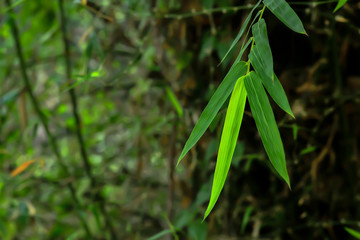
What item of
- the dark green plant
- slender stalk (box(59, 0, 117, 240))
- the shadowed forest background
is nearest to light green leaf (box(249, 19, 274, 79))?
the dark green plant

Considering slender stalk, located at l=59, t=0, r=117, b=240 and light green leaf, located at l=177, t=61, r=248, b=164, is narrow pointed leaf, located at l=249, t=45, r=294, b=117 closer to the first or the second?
light green leaf, located at l=177, t=61, r=248, b=164

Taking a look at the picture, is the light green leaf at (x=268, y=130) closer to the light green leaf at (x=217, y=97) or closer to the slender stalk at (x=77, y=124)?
the light green leaf at (x=217, y=97)

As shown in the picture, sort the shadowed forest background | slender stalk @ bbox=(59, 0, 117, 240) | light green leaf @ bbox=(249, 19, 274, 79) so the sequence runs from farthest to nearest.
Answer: slender stalk @ bbox=(59, 0, 117, 240), the shadowed forest background, light green leaf @ bbox=(249, 19, 274, 79)

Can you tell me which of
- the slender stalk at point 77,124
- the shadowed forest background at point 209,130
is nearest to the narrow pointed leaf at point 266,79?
the shadowed forest background at point 209,130

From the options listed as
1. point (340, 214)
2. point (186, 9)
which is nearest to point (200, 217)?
point (340, 214)

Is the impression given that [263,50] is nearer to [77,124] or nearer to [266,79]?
[266,79]

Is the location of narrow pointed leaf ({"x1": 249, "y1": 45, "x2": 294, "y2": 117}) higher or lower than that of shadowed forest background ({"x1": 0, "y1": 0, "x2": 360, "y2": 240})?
higher

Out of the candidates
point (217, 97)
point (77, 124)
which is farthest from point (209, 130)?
point (217, 97)
